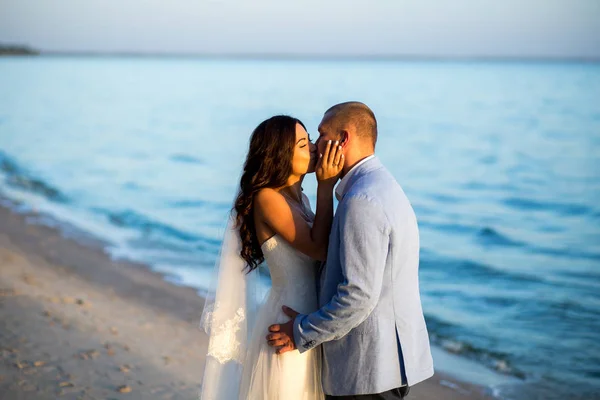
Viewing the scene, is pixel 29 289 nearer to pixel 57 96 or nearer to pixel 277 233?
pixel 277 233

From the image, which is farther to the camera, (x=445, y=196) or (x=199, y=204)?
(x=445, y=196)

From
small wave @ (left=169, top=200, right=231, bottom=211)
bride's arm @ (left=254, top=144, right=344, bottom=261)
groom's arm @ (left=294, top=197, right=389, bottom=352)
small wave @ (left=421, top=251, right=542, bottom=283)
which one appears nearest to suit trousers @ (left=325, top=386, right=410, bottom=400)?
groom's arm @ (left=294, top=197, right=389, bottom=352)

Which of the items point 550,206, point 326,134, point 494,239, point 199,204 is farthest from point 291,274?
point 550,206

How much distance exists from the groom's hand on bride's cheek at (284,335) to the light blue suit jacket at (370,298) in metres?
0.08

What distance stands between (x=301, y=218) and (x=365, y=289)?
2.00ft

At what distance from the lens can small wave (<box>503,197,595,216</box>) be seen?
1852 centimetres

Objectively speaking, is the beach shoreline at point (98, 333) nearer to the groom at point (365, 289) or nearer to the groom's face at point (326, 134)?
the groom at point (365, 289)

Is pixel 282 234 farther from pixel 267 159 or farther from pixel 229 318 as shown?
pixel 229 318

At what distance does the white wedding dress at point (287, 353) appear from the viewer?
3227 mm

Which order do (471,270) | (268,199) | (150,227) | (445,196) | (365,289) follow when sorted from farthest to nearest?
(445,196), (150,227), (471,270), (268,199), (365,289)

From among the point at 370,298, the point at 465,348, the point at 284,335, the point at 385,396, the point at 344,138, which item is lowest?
the point at 465,348

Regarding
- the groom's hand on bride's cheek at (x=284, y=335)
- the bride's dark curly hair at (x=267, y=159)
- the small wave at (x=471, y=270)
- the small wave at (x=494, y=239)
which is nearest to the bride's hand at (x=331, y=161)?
the bride's dark curly hair at (x=267, y=159)

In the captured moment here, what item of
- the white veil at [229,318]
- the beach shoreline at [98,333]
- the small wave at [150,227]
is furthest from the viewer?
the small wave at [150,227]

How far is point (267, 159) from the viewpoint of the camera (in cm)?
322
